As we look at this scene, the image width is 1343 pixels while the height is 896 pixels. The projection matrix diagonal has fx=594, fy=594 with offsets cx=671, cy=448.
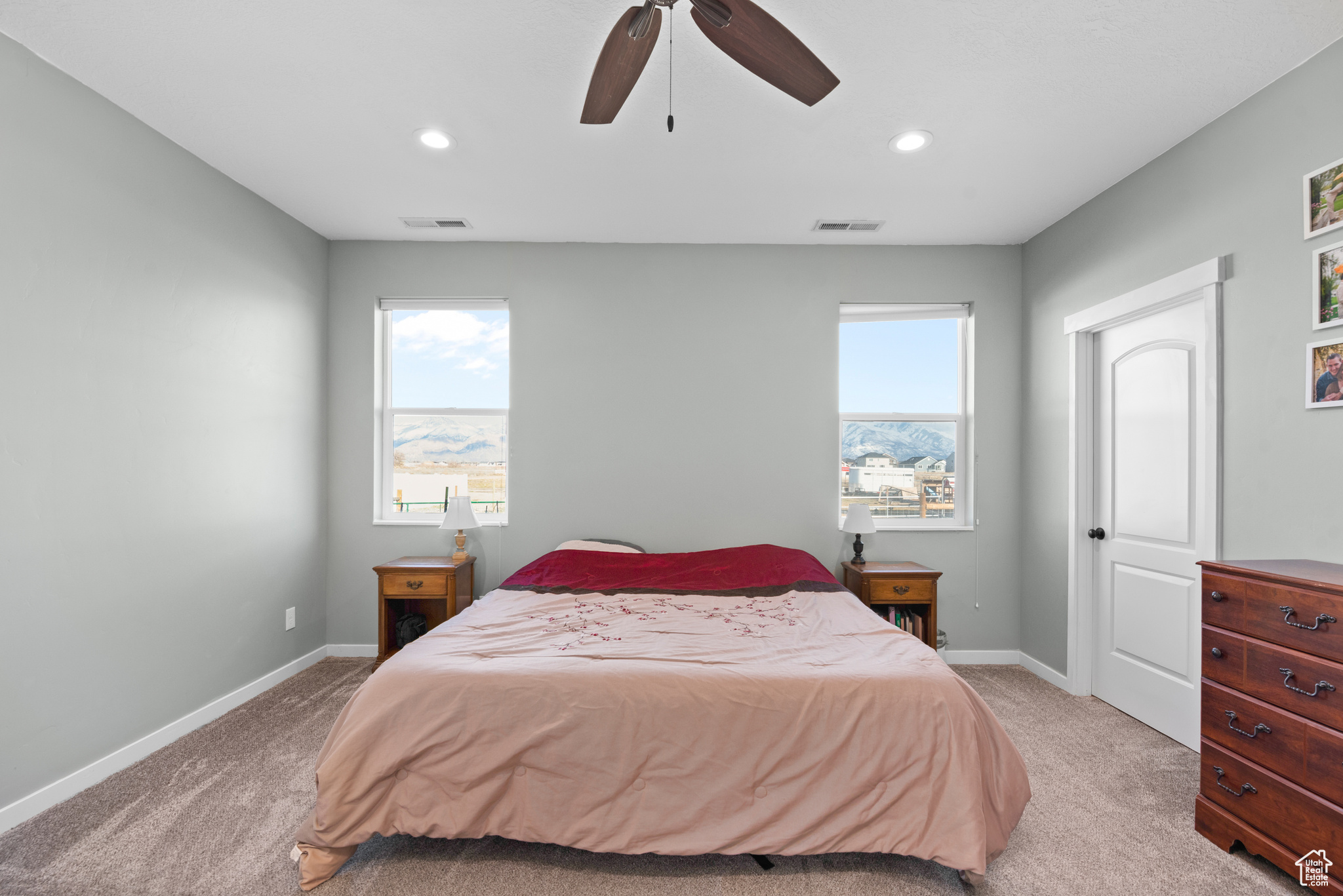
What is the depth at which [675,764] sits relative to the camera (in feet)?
5.56

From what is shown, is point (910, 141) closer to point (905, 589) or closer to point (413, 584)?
point (905, 589)

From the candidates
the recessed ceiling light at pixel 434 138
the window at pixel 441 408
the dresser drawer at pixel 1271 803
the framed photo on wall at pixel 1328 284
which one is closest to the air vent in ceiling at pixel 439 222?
the window at pixel 441 408

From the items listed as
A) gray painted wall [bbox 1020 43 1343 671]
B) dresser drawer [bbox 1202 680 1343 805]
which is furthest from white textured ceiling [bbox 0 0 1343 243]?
dresser drawer [bbox 1202 680 1343 805]

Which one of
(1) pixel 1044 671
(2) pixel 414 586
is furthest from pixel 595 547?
(1) pixel 1044 671

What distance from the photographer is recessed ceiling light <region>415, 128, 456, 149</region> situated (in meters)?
2.47

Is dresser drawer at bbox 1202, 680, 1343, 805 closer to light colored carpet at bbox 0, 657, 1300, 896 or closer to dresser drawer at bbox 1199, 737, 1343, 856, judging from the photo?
dresser drawer at bbox 1199, 737, 1343, 856

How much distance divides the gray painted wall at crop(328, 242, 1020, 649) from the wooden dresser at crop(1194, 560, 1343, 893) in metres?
1.81

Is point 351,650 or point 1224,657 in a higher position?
point 1224,657

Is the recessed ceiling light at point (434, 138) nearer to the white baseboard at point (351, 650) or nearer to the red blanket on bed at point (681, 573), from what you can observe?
the red blanket on bed at point (681, 573)

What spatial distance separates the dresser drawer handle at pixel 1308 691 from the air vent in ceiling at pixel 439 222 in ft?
12.8

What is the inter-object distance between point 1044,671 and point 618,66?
3709 millimetres

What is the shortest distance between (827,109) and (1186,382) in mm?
1945

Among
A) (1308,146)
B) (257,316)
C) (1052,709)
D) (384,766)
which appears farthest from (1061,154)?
(257,316)

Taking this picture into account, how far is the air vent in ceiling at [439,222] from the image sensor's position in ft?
11.1
